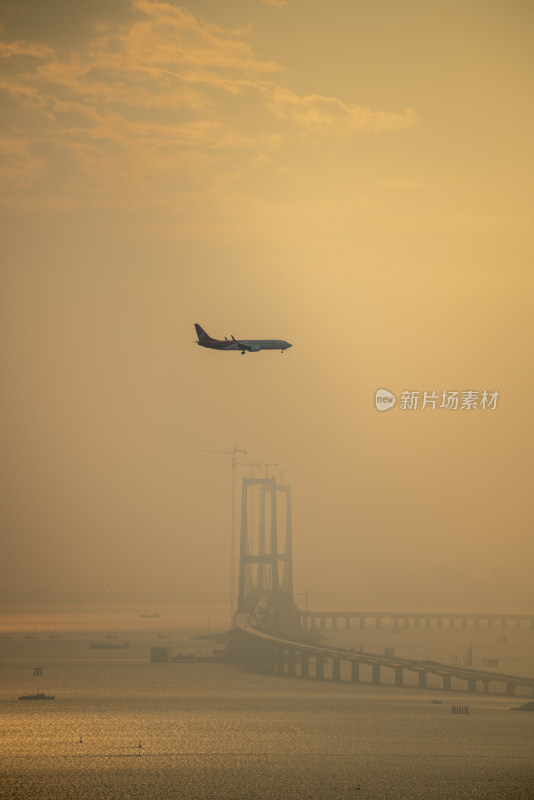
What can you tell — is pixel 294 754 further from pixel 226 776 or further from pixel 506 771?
pixel 506 771

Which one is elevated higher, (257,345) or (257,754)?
(257,345)

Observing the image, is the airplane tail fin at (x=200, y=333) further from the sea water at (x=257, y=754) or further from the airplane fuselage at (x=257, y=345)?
the sea water at (x=257, y=754)

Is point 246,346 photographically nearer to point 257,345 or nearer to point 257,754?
point 257,345

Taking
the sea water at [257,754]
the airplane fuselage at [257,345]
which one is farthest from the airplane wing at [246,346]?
the sea water at [257,754]

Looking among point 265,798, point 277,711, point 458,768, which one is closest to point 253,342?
point 265,798

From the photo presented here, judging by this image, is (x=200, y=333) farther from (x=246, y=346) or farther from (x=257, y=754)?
(x=257, y=754)

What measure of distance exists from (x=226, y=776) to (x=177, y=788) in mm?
9141

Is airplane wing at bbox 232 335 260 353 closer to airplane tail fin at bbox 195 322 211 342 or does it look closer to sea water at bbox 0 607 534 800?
airplane tail fin at bbox 195 322 211 342

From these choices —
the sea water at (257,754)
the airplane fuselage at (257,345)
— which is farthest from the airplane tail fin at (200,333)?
the sea water at (257,754)

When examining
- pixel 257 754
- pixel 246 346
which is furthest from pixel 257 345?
pixel 257 754

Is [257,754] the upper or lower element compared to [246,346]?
lower

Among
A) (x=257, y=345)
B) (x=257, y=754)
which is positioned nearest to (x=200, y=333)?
(x=257, y=345)

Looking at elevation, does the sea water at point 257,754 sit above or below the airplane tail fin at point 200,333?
below

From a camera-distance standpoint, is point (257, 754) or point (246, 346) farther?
point (257, 754)
